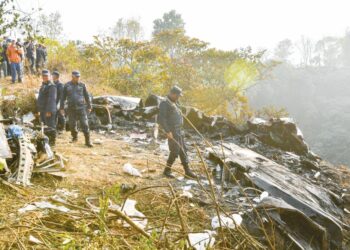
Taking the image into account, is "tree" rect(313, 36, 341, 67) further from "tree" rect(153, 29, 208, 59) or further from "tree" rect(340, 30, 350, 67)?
"tree" rect(153, 29, 208, 59)

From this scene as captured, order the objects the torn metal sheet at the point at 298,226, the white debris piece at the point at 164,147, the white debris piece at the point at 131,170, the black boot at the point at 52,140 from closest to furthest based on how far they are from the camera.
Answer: the torn metal sheet at the point at 298,226, the white debris piece at the point at 131,170, the black boot at the point at 52,140, the white debris piece at the point at 164,147

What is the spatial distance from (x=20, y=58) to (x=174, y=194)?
38.2ft

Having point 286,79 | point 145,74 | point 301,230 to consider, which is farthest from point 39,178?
point 286,79

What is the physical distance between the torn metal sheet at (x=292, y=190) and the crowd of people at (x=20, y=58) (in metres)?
8.36

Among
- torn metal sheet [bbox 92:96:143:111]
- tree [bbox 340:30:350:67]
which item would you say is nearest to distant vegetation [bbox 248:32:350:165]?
tree [bbox 340:30:350:67]

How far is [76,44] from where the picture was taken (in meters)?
18.9

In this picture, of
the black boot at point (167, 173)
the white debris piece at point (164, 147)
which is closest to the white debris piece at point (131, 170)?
the black boot at point (167, 173)

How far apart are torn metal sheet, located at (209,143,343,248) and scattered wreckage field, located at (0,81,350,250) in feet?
0.05

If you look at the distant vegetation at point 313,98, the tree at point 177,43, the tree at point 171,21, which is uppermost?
the tree at point 171,21

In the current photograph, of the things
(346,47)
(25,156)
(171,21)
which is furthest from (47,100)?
(346,47)

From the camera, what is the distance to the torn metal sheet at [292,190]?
163 inches

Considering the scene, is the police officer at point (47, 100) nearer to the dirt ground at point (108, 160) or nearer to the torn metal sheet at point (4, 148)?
the dirt ground at point (108, 160)

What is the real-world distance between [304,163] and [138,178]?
4.60 meters

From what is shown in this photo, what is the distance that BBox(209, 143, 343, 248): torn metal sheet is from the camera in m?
4.14
